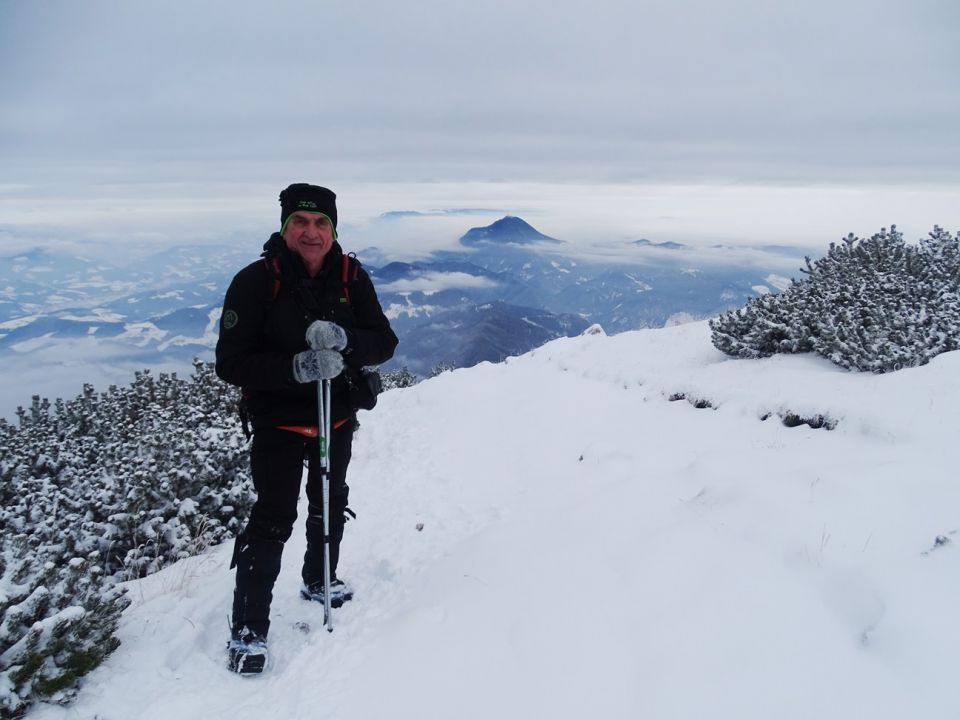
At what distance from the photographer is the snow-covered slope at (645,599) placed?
8.53ft

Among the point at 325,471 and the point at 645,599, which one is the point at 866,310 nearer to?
the point at 645,599

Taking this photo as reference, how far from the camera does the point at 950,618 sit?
251 cm

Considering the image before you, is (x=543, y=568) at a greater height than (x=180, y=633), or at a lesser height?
greater

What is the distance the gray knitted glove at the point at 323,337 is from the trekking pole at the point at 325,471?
0.27 m

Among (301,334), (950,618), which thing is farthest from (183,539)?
(950,618)

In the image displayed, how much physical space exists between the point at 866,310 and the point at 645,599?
9.19m

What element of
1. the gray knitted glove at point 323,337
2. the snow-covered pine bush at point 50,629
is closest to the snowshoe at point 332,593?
the snow-covered pine bush at point 50,629

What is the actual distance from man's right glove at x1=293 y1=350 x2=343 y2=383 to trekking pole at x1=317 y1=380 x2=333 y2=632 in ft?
0.58

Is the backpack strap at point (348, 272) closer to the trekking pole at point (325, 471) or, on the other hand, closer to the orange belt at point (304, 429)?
the trekking pole at point (325, 471)

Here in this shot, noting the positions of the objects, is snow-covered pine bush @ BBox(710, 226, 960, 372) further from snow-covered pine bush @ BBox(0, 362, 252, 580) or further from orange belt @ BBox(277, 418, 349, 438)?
snow-covered pine bush @ BBox(0, 362, 252, 580)

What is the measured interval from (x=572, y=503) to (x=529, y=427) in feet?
15.4

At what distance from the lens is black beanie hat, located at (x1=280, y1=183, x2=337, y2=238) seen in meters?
3.62

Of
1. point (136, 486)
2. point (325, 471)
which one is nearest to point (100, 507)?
point (136, 486)

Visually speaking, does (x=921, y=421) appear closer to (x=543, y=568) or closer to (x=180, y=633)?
(x=543, y=568)
